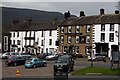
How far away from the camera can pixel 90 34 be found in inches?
3059

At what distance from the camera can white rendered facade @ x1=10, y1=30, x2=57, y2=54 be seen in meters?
86.4

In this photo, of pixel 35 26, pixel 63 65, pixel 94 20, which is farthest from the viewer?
pixel 35 26

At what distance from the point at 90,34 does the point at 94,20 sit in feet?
11.0

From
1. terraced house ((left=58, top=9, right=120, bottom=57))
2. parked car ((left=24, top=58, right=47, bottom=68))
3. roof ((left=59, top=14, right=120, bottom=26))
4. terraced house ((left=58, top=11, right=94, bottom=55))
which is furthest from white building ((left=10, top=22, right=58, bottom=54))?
parked car ((left=24, top=58, right=47, bottom=68))

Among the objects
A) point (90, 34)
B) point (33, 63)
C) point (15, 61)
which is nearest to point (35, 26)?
point (90, 34)

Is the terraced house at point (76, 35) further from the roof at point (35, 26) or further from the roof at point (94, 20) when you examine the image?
A: the roof at point (35, 26)

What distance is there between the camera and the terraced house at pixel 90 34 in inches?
2916

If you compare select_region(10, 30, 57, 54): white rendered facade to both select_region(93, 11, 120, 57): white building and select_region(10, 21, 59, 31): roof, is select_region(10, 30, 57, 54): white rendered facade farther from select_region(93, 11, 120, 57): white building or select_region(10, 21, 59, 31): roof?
Result: select_region(93, 11, 120, 57): white building

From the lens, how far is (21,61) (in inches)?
2131

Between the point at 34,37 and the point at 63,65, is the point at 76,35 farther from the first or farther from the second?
the point at 63,65

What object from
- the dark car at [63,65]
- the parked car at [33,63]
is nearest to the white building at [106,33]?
the parked car at [33,63]

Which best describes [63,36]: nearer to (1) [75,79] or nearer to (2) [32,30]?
(2) [32,30]

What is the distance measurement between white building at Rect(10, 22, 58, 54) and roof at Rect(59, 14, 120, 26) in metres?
4.72

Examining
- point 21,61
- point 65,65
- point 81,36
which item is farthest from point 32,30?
point 65,65
